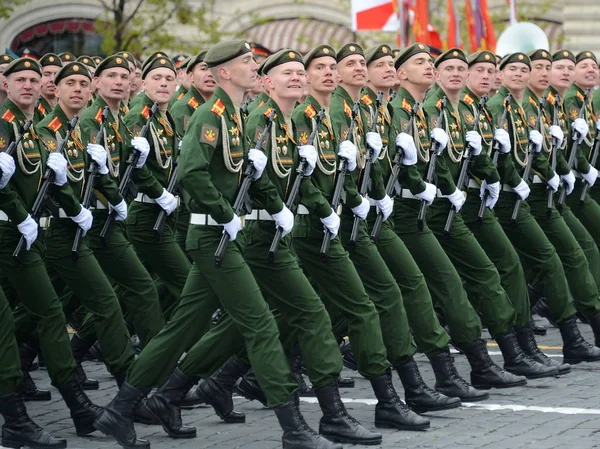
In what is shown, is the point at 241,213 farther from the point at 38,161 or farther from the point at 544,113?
the point at 544,113

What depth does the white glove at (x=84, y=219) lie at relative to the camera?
7875 millimetres

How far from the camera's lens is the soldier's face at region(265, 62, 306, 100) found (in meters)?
7.49

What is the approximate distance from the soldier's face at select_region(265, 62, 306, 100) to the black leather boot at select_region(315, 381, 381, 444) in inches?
57.7

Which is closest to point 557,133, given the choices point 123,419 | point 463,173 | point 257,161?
point 463,173

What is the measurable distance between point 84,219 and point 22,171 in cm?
52

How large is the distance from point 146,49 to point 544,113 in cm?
1972

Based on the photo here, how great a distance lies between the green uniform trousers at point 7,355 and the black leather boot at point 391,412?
177cm

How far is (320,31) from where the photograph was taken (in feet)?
109

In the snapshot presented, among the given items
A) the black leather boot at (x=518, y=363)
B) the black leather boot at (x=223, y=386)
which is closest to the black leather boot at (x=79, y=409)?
the black leather boot at (x=223, y=386)

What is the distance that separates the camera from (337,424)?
7.16 m

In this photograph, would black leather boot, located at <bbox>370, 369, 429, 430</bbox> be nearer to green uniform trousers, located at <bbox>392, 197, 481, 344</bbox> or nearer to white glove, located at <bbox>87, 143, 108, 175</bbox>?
green uniform trousers, located at <bbox>392, 197, 481, 344</bbox>

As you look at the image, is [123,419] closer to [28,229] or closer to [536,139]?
[28,229]

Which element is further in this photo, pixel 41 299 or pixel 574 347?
pixel 574 347

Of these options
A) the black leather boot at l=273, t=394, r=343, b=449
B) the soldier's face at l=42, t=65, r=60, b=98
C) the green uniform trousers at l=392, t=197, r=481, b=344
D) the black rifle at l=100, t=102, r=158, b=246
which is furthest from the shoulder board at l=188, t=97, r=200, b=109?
the black leather boot at l=273, t=394, r=343, b=449
